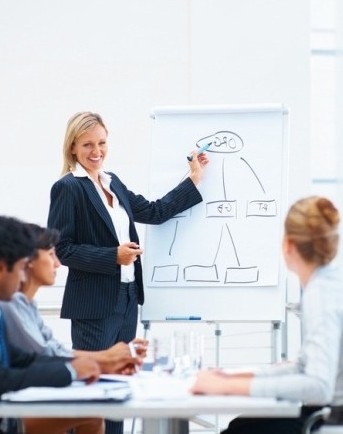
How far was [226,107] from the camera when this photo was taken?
13.1 feet

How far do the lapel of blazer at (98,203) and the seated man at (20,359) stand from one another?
118 cm

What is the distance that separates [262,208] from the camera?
12.7 ft

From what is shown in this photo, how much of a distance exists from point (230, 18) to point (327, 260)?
3.36 m

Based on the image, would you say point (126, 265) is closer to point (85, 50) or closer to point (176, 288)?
point (176, 288)

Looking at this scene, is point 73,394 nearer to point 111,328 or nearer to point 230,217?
point 111,328

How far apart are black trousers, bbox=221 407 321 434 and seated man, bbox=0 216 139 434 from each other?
1.51 ft

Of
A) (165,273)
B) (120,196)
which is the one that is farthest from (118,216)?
(165,273)

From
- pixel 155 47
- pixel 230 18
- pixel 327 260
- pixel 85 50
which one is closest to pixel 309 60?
pixel 230 18

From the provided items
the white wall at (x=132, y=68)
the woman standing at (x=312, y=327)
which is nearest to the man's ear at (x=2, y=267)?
the woman standing at (x=312, y=327)

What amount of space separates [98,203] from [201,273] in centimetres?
57

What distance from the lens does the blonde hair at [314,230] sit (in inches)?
88.8

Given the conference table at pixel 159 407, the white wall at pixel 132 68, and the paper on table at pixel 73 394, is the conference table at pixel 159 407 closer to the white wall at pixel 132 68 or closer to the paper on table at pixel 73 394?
the paper on table at pixel 73 394

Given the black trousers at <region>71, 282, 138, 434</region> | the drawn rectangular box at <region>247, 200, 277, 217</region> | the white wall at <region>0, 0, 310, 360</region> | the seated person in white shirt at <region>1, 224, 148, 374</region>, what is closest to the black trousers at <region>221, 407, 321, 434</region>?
the seated person in white shirt at <region>1, 224, 148, 374</region>

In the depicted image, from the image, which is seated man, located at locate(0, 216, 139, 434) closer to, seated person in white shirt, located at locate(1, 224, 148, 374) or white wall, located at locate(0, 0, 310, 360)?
seated person in white shirt, located at locate(1, 224, 148, 374)
